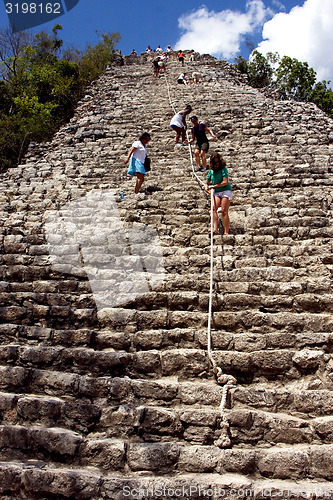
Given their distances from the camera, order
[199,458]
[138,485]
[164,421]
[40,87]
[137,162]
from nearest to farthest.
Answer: [138,485] → [199,458] → [164,421] → [137,162] → [40,87]

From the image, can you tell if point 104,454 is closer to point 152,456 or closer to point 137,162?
point 152,456

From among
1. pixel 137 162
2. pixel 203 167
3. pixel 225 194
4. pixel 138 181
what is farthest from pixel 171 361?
pixel 203 167

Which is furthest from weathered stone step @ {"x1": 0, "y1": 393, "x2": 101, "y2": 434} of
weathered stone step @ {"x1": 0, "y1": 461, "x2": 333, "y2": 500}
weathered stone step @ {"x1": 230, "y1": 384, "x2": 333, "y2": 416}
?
weathered stone step @ {"x1": 230, "y1": 384, "x2": 333, "y2": 416}

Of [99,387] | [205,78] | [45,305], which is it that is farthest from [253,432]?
[205,78]

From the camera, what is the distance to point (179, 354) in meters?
2.68

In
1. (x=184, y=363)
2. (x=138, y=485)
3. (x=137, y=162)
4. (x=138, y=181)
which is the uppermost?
(x=137, y=162)

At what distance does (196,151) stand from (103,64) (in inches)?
545

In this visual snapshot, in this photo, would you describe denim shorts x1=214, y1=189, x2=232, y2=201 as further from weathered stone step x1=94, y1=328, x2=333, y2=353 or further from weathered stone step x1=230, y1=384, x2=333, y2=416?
weathered stone step x1=230, y1=384, x2=333, y2=416

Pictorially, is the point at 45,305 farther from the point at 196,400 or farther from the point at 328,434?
the point at 328,434

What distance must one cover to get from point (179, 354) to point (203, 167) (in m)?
4.37

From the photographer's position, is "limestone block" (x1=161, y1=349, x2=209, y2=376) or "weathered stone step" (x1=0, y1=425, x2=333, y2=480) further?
"limestone block" (x1=161, y1=349, x2=209, y2=376)

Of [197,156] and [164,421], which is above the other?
[197,156]

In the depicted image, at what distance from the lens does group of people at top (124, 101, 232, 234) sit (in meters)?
4.43

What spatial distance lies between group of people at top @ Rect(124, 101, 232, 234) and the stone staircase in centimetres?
25
